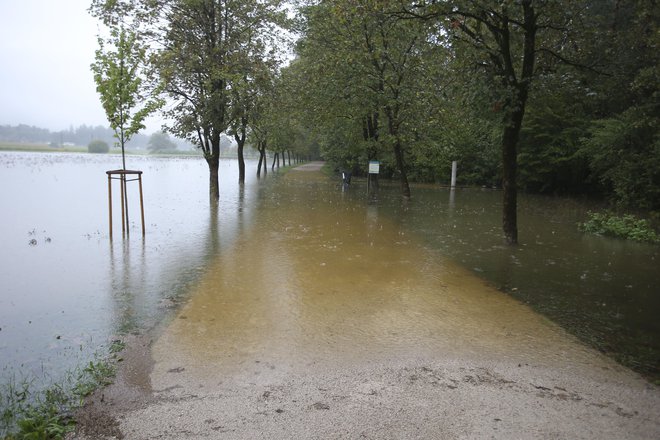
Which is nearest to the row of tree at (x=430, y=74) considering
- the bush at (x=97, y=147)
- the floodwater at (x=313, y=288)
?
the floodwater at (x=313, y=288)

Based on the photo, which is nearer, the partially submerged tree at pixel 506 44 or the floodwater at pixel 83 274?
the floodwater at pixel 83 274

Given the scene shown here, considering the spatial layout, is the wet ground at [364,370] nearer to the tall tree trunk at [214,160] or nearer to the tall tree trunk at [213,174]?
the tall tree trunk at [214,160]

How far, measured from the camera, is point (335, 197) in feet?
68.9

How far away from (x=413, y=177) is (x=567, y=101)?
13.3 m

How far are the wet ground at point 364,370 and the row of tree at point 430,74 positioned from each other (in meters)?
4.97

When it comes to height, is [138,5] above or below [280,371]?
above

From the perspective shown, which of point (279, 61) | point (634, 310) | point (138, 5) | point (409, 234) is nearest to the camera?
point (634, 310)

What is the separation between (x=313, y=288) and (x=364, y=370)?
2719 mm

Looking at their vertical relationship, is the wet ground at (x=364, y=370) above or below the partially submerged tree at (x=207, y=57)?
below

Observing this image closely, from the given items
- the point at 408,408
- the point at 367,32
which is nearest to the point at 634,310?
the point at 408,408

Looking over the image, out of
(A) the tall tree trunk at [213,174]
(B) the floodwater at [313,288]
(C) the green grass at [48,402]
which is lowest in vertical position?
(C) the green grass at [48,402]

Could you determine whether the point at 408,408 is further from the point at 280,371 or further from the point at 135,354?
the point at 135,354

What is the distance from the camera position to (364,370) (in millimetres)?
4332

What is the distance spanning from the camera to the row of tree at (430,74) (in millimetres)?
9359
